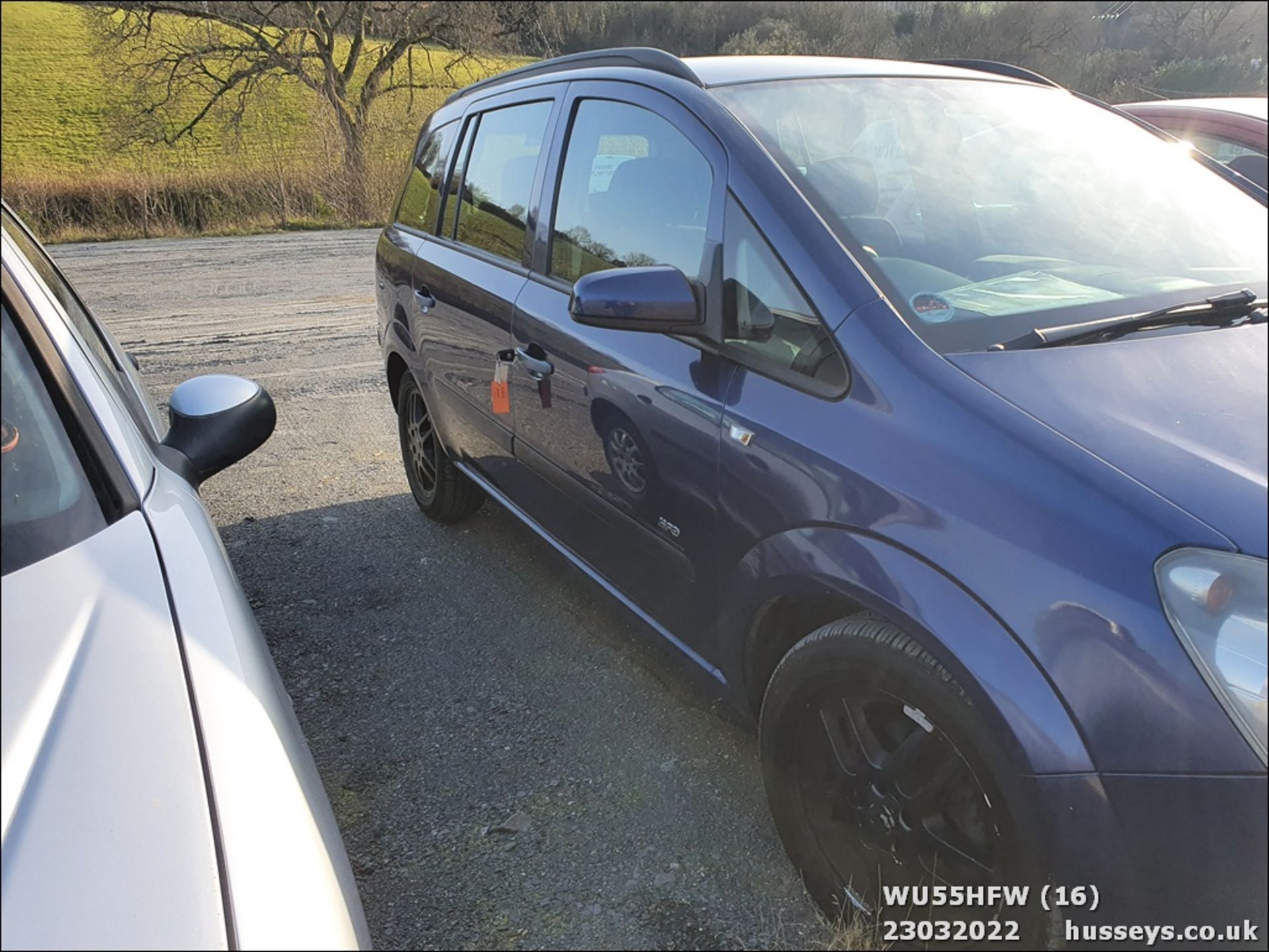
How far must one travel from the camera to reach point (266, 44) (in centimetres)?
2423

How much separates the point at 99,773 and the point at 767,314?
4.94 ft

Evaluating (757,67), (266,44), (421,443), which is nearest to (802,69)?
(757,67)

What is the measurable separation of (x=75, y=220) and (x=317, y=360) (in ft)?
42.8

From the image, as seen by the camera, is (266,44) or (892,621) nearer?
(892,621)

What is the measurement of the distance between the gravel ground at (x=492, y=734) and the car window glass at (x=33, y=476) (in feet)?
3.84

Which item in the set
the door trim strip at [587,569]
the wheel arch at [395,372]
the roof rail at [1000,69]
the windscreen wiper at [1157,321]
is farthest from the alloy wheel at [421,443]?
the windscreen wiper at [1157,321]

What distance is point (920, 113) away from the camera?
2539 millimetres

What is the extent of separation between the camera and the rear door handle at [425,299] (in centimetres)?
371

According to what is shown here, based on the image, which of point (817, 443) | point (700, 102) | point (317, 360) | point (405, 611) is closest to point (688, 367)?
point (817, 443)

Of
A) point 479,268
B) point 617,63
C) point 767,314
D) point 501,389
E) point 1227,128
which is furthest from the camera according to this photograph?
point 1227,128

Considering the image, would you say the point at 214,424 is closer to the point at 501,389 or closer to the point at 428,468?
the point at 501,389

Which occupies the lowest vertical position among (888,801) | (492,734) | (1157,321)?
(492,734)

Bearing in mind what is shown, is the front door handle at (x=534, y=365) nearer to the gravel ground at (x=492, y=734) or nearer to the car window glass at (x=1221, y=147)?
the gravel ground at (x=492, y=734)

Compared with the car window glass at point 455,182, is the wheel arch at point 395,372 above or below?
below
